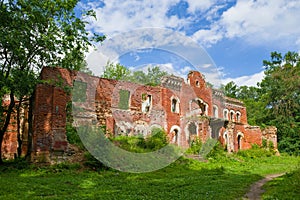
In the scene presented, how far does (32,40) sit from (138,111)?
993cm

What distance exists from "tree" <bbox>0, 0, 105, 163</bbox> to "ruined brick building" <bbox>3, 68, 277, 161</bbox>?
1.18 metres

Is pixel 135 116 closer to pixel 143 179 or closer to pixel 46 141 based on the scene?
pixel 46 141

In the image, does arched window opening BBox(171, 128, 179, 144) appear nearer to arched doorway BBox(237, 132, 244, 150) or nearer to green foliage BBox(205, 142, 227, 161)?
green foliage BBox(205, 142, 227, 161)

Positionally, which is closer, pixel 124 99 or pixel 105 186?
pixel 105 186

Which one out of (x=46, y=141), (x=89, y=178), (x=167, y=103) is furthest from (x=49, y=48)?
(x=167, y=103)

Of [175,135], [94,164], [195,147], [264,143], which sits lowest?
[94,164]

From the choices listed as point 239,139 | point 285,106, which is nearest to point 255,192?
point 239,139

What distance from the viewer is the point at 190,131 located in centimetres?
2391

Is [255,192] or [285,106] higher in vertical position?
[285,106]

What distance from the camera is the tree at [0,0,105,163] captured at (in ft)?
43.2

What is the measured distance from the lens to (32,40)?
47.8 ft

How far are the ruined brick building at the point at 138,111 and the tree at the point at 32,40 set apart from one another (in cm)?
118

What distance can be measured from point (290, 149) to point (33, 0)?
26495mm

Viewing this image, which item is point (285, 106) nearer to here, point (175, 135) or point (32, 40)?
point (175, 135)
